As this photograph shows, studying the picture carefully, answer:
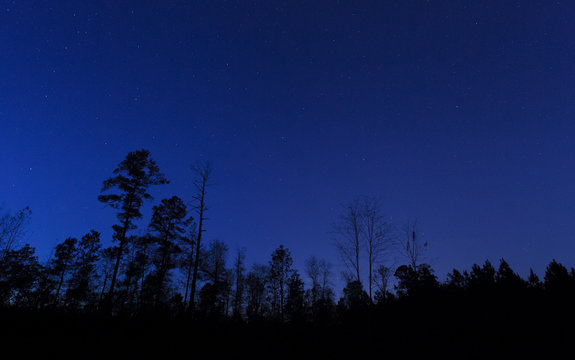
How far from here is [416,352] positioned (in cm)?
702

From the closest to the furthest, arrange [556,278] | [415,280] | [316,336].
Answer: [316,336] < [556,278] < [415,280]

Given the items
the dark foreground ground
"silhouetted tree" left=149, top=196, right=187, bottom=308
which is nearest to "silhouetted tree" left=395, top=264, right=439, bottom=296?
the dark foreground ground

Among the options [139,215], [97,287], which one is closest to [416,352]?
[139,215]

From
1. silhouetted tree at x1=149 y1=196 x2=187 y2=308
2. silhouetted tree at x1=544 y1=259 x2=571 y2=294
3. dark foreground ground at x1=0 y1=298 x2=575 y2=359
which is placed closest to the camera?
dark foreground ground at x1=0 y1=298 x2=575 y2=359

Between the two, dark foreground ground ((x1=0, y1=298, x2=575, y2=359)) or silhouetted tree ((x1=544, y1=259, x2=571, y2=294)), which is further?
silhouetted tree ((x1=544, y1=259, x2=571, y2=294))

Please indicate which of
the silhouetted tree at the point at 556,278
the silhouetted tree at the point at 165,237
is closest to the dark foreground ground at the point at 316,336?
the silhouetted tree at the point at 556,278

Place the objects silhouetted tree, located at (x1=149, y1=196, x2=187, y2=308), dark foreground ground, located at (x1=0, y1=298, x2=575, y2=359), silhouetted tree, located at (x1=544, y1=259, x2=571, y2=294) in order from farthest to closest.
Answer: silhouetted tree, located at (x1=149, y1=196, x2=187, y2=308), silhouetted tree, located at (x1=544, y1=259, x2=571, y2=294), dark foreground ground, located at (x1=0, y1=298, x2=575, y2=359)

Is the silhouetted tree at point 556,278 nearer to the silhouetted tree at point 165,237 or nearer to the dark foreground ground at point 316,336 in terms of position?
the dark foreground ground at point 316,336

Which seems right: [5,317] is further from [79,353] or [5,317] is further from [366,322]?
[366,322]

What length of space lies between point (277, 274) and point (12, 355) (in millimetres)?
36253

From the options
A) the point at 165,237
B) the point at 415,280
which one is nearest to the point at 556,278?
the point at 415,280

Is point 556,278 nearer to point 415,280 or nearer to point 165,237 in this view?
point 415,280

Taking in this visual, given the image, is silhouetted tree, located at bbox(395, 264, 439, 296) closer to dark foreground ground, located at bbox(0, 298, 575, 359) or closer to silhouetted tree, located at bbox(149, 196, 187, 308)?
dark foreground ground, located at bbox(0, 298, 575, 359)

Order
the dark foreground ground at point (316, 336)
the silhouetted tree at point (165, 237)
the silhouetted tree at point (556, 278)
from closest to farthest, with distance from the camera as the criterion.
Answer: the dark foreground ground at point (316, 336)
the silhouetted tree at point (556, 278)
the silhouetted tree at point (165, 237)
